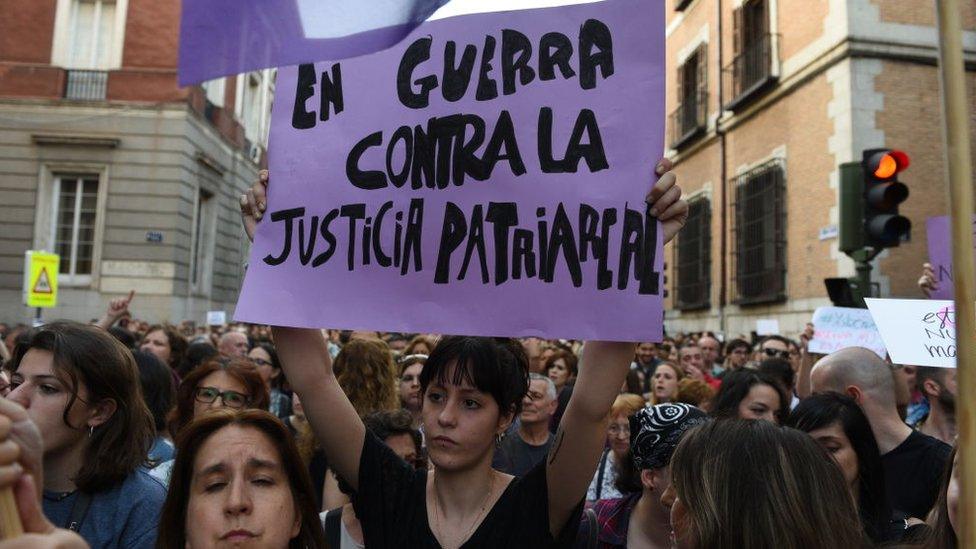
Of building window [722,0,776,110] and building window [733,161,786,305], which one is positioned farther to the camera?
building window [722,0,776,110]

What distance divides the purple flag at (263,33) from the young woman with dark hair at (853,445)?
194 cm

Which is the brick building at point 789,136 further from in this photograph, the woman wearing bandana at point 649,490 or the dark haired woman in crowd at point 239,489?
the dark haired woman in crowd at point 239,489

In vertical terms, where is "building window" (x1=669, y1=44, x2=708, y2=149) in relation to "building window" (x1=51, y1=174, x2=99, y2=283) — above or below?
above

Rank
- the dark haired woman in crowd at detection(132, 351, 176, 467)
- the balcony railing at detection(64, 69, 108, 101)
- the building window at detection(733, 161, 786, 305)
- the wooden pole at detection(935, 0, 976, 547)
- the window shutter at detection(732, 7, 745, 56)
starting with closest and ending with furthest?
the wooden pole at detection(935, 0, 976, 547)
the dark haired woman in crowd at detection(132, 351, 176, 467)
the building window at detection(733, 161, 786, 305)
the window shutter at detection(732, 7, 745, 56)
the balcony railing at detection(64, 69, 108, 101)

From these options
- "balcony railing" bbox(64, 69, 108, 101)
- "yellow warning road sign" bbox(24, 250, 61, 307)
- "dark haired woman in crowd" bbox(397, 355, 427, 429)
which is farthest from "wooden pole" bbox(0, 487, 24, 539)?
"balcony railing" bbox(64, 69, 108, 101)

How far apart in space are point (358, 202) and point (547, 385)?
242 centimetres

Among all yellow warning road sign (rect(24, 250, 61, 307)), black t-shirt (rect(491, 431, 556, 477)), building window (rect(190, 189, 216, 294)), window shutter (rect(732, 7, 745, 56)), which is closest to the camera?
black t-shirt (rect(491, 431, 556, 477))

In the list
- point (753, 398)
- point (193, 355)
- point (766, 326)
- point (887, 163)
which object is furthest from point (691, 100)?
point (753, 398)

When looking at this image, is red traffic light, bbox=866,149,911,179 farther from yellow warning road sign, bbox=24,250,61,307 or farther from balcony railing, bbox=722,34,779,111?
yellow warning road sign, bbox=24,250,61,307

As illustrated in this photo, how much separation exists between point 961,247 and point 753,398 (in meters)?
2.55

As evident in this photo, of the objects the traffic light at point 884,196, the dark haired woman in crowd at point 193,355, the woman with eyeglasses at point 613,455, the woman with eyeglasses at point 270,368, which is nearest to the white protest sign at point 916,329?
the woman with eyeglasses at point 613,455

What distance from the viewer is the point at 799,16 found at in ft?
44.7

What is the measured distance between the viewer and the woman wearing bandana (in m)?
2.62

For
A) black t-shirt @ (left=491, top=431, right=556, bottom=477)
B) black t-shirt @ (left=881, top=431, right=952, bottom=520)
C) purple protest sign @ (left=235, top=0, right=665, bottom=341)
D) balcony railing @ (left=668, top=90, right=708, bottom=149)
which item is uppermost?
balcony railing @ (left=668, top=90, right=708, bottom=149)
